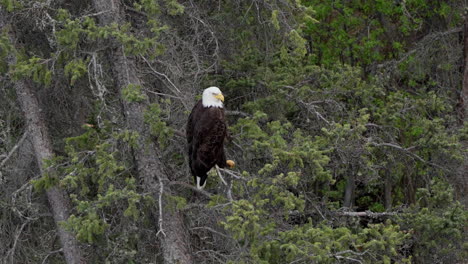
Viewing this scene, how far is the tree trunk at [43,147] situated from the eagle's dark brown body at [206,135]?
2.54 m

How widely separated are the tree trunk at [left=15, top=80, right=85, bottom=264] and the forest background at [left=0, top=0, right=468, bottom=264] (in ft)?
0.06

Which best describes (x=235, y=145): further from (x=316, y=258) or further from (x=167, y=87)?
(x=316, y=258)

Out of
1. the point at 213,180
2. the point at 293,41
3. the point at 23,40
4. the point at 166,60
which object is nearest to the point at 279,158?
the point at 213,180

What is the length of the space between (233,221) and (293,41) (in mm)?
2451

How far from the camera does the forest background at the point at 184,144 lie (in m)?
7.62

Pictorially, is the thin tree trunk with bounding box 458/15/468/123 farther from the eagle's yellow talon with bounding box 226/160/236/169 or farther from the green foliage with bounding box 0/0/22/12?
the green foliage with bounding box 0/0/22/12

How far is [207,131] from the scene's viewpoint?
24.6 feet

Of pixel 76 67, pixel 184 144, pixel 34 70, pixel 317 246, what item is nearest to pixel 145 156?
pixel 184 144

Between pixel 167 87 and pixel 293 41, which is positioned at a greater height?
pixel 293 41

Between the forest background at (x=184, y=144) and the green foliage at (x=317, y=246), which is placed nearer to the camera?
the green foliage at (x=317, y=246)

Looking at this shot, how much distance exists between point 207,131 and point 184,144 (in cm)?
108

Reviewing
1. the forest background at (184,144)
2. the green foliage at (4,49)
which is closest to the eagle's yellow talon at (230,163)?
the forest background at (184,144)

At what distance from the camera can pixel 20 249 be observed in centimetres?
1012

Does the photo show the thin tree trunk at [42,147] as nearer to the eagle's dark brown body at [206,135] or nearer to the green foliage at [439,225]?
the eagle's dark brown body at [206,135]
